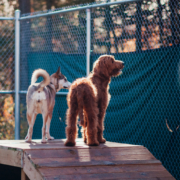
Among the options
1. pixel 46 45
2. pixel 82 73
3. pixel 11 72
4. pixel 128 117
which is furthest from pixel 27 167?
pixel 11 72

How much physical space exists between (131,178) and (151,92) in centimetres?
192

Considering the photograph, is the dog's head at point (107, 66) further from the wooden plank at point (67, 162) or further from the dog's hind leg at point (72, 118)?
the wooden plank at point (67, 162)

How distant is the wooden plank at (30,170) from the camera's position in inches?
145

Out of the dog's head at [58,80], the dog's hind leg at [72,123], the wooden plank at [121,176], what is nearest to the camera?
the wooden plank at [121,176]

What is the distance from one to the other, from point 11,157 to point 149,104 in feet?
8.23

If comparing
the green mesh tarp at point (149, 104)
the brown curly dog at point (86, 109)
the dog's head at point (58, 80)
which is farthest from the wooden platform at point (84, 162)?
the dog's head at point (58, 80)

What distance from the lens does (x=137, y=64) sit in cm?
552

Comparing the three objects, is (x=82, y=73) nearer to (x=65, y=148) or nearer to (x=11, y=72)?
(x=65, y=148)

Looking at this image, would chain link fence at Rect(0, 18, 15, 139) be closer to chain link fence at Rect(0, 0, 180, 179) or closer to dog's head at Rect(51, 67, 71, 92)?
chain link fence at Rect(0, 0, 180, 179)

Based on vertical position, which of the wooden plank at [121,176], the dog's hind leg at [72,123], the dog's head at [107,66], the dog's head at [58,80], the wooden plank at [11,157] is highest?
the dog's head at [107,66]

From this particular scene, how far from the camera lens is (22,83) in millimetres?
7535

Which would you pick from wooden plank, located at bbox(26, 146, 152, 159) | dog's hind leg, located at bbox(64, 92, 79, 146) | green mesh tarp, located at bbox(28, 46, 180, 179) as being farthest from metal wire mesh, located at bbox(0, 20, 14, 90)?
wooden plank, located at bbox(26, 146, 152, 159)

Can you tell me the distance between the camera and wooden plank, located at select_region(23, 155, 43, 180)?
369cm

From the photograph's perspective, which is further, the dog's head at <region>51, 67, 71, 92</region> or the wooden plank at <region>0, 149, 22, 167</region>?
the dog's head at <region>51, 67, 71, 92</region>
